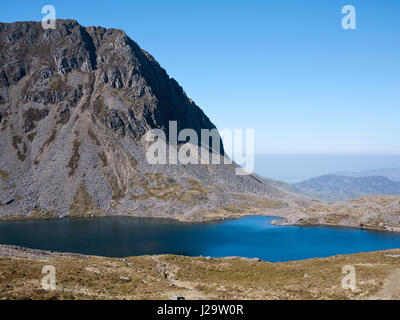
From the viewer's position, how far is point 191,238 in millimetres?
126562

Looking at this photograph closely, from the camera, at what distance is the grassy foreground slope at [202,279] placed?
146 ft

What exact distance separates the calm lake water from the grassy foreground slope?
33.3 metres

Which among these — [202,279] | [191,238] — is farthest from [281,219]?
[202,279]

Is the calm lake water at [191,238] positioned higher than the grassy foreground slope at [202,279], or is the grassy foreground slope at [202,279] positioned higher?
the grassy foreground slope at [202,279]

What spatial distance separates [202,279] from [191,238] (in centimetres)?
6722

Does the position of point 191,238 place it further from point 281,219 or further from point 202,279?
point 281,219

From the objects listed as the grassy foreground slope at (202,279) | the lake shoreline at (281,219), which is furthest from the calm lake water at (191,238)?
the grassy foreground slope at (202,279)

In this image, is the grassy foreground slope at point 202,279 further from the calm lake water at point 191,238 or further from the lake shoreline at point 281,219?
the lake shoreline at point 281,219

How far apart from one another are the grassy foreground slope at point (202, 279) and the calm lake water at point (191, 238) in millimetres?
33271

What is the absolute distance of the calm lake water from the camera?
106812 mm

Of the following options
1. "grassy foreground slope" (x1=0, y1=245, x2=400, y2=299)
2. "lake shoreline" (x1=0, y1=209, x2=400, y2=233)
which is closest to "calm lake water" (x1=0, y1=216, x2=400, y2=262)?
"lake shoreline" (x1=0, y1=209, x2=400, y2=233)

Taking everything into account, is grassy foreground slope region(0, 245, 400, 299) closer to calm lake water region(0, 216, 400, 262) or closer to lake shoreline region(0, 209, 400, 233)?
calm lake water region(0, 216, 400, 262)
